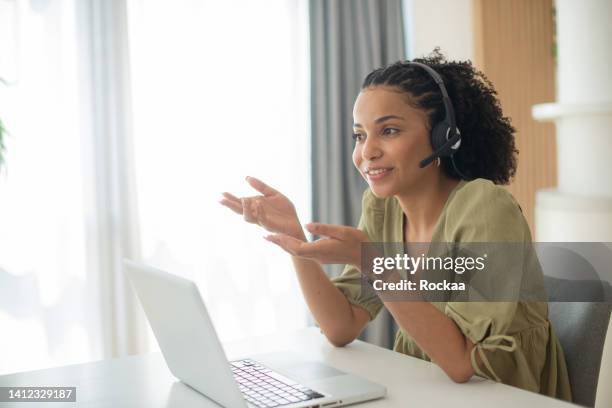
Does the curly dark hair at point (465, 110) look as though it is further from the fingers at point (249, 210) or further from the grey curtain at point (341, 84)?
the grey curtain at point (341, 84)

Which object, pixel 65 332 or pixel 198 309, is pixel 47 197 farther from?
pixel 198 309

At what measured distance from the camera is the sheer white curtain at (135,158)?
260 centimetres

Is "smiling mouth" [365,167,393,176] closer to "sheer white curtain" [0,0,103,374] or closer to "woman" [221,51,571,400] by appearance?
"woman" [221,51,571,400]

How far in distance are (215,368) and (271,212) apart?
415mm

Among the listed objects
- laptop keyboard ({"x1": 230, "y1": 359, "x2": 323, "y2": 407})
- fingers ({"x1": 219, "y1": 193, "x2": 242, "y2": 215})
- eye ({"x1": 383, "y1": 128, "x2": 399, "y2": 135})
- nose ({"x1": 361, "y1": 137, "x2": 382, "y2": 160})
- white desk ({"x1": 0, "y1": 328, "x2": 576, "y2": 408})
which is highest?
eye ({"x1": 383, "y1": 128, "x2": 399, "y2": 135})

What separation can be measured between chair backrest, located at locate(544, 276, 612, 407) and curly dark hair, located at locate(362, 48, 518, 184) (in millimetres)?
331

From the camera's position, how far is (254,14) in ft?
10.0

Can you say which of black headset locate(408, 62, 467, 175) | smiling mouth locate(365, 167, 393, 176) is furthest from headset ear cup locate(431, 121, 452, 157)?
smiling mouth locate(365, 167, 393, 176)

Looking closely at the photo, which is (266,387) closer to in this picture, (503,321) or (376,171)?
(503,321)

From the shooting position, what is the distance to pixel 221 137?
2.98 meters

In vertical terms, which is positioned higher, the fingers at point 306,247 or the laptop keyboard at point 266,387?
the fingers at point 306,247

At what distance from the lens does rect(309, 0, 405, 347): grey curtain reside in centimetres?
317

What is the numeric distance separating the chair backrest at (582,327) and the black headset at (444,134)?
335 mm

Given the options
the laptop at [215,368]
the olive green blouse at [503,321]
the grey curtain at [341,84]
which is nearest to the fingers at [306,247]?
the laptop at [215,368]
